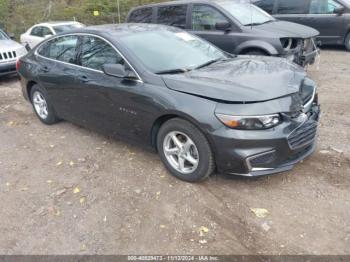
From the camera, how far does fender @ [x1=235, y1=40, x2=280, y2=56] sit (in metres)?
6.97

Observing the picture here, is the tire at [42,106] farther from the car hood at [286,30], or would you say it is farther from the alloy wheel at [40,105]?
the car hood at [286,30]

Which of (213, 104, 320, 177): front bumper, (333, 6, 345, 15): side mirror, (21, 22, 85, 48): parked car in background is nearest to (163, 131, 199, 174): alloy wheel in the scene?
(213, 104, 320, 177): front bumper

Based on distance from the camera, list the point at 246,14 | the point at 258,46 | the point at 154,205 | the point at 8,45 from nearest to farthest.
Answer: the point at 154,205
the point at 258,46
the point at 246,14
the point at 8,45

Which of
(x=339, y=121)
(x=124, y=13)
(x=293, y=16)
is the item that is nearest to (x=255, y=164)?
(x=339, y=121)

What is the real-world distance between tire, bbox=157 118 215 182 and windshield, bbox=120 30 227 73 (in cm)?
74

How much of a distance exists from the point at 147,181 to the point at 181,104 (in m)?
1.00

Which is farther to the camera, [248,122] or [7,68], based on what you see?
[7,68]

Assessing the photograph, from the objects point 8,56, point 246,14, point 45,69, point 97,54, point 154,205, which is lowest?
point 154,205

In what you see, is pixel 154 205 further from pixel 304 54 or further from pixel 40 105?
pixel 304 54

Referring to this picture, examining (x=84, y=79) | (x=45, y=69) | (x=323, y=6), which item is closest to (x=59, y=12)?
(x=323, y=6)

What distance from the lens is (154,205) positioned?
147 inches

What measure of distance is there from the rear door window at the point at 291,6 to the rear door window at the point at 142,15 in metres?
4.35

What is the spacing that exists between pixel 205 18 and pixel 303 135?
194 inches

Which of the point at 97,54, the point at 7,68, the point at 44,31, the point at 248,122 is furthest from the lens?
the point at 44,31
